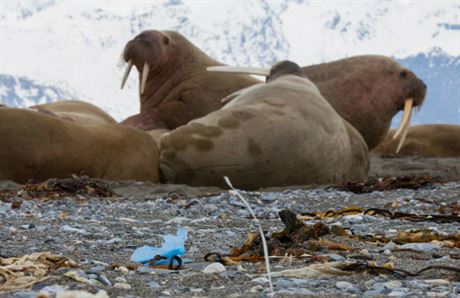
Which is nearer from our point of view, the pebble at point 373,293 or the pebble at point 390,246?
the pebble at point 373,293

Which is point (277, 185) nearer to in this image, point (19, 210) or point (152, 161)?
point (152, 161)

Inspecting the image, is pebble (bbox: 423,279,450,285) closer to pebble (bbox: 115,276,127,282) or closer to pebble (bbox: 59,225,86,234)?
pebble (bbox: 115,276,127,282)

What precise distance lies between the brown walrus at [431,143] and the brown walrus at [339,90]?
4.33ft

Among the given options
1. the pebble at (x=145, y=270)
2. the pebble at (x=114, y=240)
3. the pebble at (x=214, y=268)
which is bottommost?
the pebble at (x=114, y=240)

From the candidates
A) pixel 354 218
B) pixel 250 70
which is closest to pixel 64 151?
pixel 354 218

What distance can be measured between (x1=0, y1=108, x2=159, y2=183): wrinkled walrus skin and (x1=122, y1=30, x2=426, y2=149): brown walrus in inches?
128

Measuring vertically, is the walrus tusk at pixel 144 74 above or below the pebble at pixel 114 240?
below

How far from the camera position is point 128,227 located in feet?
13.7

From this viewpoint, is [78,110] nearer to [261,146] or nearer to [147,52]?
[147,52]

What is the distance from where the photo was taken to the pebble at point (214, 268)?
2.79 metres

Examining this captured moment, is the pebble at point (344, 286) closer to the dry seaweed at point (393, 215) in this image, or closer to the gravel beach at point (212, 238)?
the gravel beach at point (212, 238)

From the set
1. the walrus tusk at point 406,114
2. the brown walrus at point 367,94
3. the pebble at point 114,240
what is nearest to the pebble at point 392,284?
the pebble at point 114,240

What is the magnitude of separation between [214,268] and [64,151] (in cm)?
417

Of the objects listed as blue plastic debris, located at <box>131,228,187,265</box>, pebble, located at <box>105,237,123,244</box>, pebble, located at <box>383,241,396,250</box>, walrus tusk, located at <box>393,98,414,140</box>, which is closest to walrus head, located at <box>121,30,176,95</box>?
walrus tusk, located at <box>393,98,414,140</box>
